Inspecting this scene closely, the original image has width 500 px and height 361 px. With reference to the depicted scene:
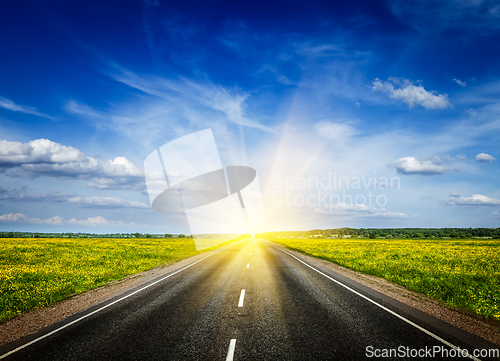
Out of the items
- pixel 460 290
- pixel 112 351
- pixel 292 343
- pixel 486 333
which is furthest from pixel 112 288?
pixel 460 290

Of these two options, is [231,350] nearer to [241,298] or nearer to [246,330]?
[246,330]

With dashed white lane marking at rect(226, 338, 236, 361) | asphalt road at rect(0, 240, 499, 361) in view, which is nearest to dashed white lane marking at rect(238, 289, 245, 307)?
asphalt road at rect(0, 240, 499, 361)

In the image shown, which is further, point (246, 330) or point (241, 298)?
point (241, 298)

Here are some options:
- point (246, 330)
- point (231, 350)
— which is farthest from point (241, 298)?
point (231, 350)

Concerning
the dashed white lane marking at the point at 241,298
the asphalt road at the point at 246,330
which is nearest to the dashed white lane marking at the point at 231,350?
the asphalt road at the point at 246,330

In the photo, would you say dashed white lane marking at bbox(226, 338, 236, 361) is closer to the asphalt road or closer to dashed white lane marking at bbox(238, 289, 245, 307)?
the asphalt road

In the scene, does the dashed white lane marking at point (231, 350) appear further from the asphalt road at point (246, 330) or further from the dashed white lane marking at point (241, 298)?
the dashed white lane marking at point (241, 298)

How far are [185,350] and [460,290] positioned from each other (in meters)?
10.7

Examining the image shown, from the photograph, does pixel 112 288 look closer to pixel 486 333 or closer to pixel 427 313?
pixel 427 313

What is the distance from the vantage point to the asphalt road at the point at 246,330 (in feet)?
15.4

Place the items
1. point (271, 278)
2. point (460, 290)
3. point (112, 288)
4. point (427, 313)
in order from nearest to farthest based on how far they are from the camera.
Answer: point (427, 313), point (460, 290), point (112, 288), point (271, 278)

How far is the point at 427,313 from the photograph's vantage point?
7.11 m

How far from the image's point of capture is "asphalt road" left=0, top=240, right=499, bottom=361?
15.4 feet

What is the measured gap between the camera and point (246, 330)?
5684 mm
